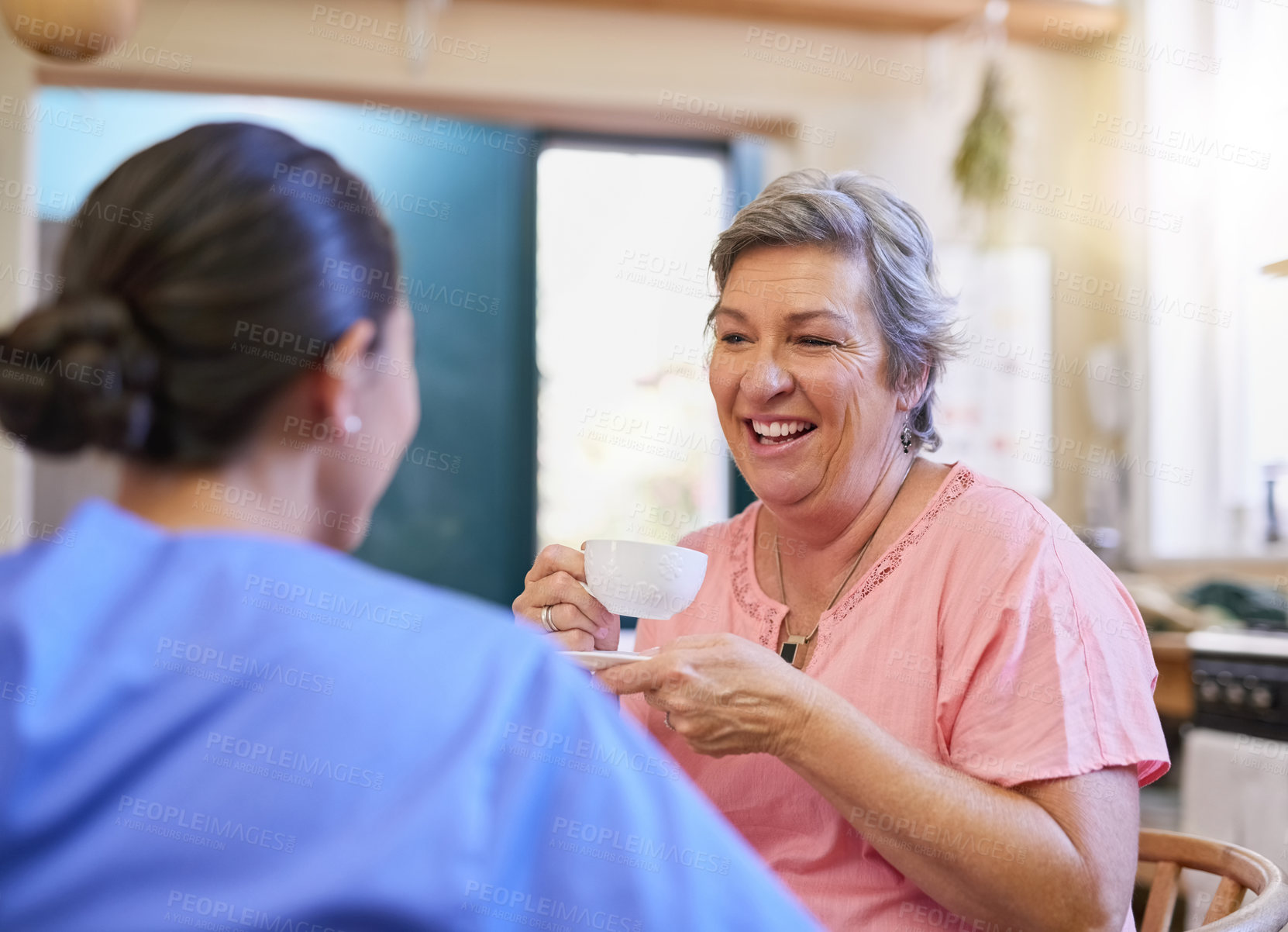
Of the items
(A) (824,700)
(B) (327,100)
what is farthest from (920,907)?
(B) (327,100)

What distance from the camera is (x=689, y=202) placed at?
4.12 metres

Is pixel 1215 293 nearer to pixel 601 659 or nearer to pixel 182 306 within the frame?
pixel 601 659

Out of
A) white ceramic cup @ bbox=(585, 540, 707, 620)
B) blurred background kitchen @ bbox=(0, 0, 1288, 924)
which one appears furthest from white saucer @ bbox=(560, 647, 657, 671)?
blurred background kitchen @ bbox=(0, 0, 1288, 924)

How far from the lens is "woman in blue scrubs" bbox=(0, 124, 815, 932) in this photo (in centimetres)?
56

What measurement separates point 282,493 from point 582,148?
11.4 ft

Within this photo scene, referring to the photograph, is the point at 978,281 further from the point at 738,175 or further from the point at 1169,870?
the point at 1169,870

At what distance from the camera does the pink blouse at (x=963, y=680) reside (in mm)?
1181

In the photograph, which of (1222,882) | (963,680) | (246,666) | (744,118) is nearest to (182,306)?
(246,666)

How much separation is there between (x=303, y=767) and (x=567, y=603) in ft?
2.69

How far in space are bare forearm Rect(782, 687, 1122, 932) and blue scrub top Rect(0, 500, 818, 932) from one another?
1.56 ft

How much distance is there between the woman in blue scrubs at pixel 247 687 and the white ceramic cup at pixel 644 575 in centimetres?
54

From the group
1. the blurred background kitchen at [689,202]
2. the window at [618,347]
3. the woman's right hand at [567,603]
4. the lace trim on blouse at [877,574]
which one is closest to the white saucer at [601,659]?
the woman's right hand at [567,603]

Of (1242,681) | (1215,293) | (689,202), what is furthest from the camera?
(689,202)

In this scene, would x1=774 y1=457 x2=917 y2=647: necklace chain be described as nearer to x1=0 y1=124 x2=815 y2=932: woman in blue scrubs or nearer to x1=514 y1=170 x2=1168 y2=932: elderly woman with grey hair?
x1=514 y1=170 x2=1168 y2=932: elderly woman with grey hair
